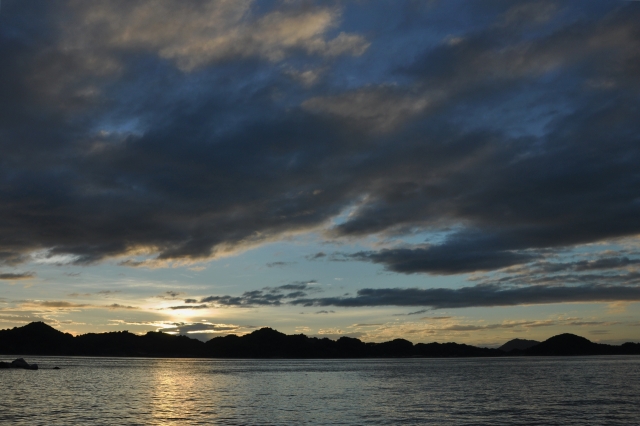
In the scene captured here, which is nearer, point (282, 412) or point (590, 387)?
point (282, 412)

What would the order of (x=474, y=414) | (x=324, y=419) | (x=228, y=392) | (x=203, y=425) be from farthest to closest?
1. (x=228, y=392)
2. (x=474, y=414)
3. (x=324, y=419)
4. (x=203, y=425)

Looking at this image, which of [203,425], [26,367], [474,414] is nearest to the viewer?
[203,425]

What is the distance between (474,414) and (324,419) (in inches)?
769

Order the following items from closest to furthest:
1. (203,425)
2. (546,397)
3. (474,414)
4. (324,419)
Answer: (203,425) < (324,419) < (474,414) < (546,397)

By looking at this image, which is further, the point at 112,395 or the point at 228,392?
the point at 228,392

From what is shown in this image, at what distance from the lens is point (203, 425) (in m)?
55.1

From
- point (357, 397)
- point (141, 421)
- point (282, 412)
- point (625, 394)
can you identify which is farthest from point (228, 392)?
point (625, 394)

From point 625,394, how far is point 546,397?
15.5m

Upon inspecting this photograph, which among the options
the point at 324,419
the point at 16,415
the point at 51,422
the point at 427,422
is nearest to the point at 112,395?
the point at 16,415

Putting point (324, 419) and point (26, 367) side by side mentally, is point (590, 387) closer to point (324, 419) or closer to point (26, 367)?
point (324, 419)

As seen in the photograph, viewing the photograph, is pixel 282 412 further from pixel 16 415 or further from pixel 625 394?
pixel 625 394

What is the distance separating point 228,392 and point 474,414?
51.9 m

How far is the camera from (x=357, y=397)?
285 ft

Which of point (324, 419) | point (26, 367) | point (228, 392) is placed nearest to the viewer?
point (324, 419)
